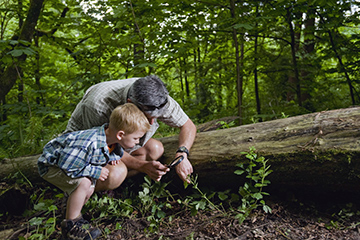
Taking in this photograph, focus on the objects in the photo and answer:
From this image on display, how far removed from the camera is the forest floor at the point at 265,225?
206 centimetres

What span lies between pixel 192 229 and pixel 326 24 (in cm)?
385

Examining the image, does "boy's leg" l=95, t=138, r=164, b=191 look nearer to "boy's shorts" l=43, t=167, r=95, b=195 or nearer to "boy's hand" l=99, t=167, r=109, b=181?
"boy's hand" l=99, t=167, r=109, b=181

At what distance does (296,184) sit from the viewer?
2355mm

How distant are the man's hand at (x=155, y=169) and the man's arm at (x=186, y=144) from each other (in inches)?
5.9

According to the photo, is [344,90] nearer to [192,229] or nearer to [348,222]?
[348,222]

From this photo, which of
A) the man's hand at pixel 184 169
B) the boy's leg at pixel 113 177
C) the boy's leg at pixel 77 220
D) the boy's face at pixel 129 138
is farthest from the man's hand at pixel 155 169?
the boy's leg at pixel 77 220

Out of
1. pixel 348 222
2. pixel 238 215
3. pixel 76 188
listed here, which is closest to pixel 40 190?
pixel 76 188

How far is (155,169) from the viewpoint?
2541 millimetres

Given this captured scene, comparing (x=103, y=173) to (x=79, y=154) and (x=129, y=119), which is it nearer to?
(x=79, y=154)

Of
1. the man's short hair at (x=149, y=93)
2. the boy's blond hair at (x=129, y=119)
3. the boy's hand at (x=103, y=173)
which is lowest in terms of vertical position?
the boy's hand at (x=103, y=173)

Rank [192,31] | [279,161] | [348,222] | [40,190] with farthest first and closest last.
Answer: [192,31], [40,190], [279,161], [348,222]

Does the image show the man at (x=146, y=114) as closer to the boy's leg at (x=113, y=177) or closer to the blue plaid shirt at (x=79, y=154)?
the boy's leg at (x=113, y=177)

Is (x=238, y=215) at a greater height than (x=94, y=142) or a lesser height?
lesser

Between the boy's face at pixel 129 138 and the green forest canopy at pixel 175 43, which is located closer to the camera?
the boy's face at pixel 129 138
